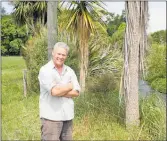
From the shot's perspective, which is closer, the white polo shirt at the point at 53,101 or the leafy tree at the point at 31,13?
the white polo shirt at the point at 53,101

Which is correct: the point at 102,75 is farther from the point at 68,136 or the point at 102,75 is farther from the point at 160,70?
the point at 68,136

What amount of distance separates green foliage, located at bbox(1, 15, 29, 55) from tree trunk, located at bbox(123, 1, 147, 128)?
16.1 feet

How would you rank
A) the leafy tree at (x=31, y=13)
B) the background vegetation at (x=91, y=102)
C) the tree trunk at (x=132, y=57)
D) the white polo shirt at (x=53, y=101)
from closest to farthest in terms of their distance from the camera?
the white polo shirt at (x=53, y=101) → the background vegetation at (x=91, y=102) → the tree trunk at (x=132, y=57) → the leafy tree at (x=31, y=13)

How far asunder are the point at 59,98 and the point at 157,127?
2.20 m

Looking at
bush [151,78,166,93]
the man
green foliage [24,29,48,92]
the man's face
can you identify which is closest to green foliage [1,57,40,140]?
green foliage [24,29,48,92]

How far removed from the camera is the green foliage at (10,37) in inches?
395

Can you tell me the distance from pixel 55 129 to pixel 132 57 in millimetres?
2323

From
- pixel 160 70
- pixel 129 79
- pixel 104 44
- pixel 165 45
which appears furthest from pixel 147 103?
pixel 165 45

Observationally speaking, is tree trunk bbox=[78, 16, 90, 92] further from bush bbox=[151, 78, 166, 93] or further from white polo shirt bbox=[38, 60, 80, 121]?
white polo shirt bbox=[38, 60, 80, 121]

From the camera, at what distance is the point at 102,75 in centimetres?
1002

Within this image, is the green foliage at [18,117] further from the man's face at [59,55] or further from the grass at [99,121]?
the man's face at [59,55]

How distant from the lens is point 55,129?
3.68 metres

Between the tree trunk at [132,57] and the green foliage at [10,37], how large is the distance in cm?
491

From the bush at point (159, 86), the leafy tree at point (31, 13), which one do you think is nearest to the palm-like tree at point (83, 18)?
the bush at point (159, 86)
